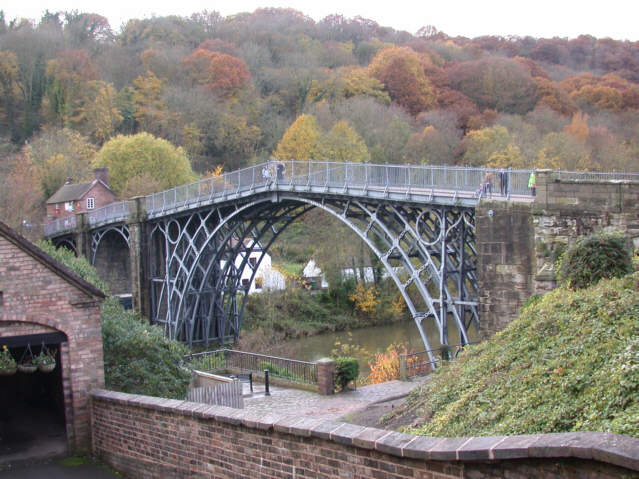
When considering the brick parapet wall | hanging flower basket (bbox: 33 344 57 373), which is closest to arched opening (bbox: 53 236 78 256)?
hanging flower basket (bbox: 33 344 57 373)

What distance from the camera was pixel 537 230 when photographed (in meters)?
17.3

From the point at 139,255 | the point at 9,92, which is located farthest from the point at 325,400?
the point at 9,92

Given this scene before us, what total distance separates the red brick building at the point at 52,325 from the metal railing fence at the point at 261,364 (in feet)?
36.9

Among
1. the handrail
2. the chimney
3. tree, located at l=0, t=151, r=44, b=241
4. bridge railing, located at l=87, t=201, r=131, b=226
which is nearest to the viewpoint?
the handrail

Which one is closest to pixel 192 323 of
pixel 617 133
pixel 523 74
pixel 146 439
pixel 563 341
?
pixel 146 439

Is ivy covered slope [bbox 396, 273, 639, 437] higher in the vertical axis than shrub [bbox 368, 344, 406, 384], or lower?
higher

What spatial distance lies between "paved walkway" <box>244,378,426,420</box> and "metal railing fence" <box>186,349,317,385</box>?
3.77 ft

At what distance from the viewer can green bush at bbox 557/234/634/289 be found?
1184 centimetres

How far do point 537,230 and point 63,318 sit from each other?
1139 cm

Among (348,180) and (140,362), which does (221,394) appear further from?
(348,180)

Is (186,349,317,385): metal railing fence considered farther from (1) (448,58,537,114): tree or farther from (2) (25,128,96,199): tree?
(1) (448,58,537,114): tree

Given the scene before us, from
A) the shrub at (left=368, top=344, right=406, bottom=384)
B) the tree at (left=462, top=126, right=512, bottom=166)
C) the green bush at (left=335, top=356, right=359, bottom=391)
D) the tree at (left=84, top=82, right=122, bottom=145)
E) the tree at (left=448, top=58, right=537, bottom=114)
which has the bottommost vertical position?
the shrub at (left=368, top=344, right=406, bottom=384)

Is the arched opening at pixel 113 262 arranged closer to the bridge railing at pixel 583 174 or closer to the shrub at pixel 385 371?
the shrub at pixel 385 371

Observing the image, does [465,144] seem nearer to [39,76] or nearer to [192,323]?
[192,323]
